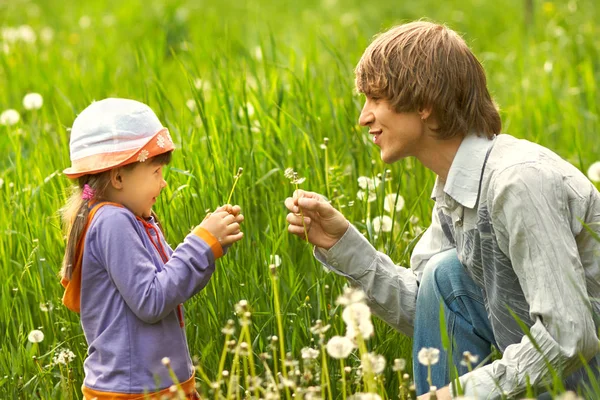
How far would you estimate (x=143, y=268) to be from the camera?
227cm

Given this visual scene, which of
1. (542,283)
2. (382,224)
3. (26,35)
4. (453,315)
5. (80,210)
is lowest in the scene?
(453,315)

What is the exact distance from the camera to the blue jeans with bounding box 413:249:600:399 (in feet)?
8.36

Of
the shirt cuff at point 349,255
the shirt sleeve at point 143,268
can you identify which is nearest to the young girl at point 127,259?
the shirt sleeve at point 143,268

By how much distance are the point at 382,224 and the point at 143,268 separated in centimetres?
105

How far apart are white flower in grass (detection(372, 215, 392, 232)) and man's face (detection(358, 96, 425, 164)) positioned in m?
0.51

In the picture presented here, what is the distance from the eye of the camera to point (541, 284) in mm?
2172

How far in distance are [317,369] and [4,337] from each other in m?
1.07

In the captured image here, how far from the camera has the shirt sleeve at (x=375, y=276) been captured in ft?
8.82

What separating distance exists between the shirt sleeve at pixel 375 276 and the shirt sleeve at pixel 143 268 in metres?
0.49

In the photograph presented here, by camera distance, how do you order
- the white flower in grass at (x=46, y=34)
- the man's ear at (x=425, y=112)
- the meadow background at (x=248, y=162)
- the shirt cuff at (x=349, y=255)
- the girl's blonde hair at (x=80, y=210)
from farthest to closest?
the white flower in grass at (x=46, y=34)
the meadow background at (x=248, y=162)
the shirt cuff at (x=349, y=255)
the man's ear at (x=425, y=112)
the girl's blonde hair at (x=80, y=210)

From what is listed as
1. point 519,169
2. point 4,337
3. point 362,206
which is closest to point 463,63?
point 519,169

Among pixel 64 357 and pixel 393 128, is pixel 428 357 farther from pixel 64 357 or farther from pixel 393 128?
pixel 64 357

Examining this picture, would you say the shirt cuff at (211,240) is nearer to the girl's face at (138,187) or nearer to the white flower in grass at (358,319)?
the girl's face at (138,187)

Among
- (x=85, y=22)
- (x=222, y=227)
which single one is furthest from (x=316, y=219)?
(x=85, y=22)
